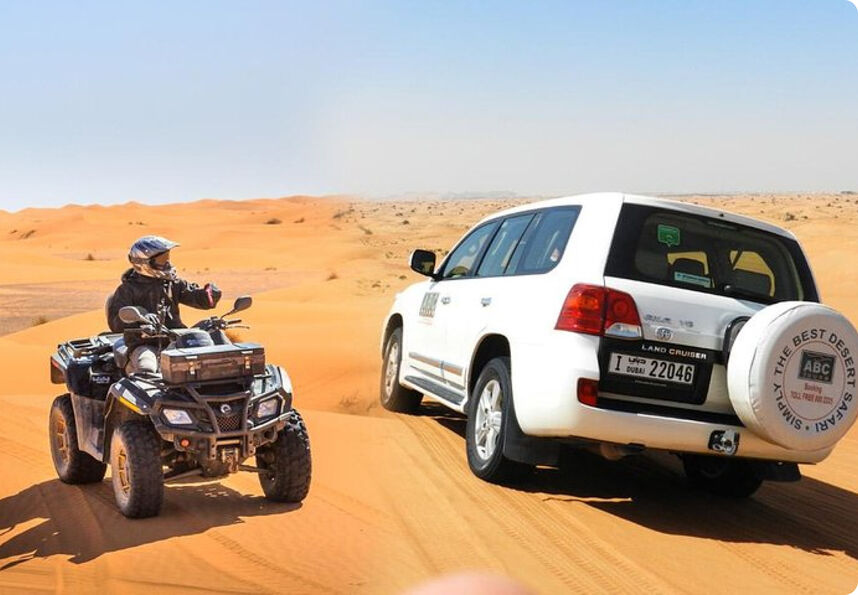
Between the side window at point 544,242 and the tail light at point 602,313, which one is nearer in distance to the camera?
the tail light at point 602,313

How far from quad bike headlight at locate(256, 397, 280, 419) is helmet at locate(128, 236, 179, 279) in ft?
4.20

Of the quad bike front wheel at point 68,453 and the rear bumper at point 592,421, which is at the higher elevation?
the rear bumper at point 592,421

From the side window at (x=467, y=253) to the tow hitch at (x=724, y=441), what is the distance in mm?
2842

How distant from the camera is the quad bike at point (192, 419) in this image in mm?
5586

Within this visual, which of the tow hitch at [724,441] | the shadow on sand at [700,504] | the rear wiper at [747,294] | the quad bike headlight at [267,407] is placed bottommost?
the shadow on sand at [700,504]

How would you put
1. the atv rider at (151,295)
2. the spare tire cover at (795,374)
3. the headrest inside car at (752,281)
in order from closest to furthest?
the spare tire cover at (795,374)
the headrest inside car at (752,281)
the atv rider at (151,295)

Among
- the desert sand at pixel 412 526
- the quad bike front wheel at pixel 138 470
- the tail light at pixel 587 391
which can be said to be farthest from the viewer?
the quad bike front wheel at pixel 138 470

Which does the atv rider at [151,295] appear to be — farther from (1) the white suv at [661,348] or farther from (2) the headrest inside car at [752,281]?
(2) the headrest inside car at [752,281]

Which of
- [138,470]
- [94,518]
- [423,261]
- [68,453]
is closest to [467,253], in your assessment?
[423,261]

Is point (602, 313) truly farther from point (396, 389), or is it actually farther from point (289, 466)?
point (396, 389)

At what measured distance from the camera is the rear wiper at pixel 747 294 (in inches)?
233

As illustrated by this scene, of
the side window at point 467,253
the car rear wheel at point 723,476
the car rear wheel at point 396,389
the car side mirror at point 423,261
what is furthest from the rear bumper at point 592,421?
the car rear wheel at point 396,389

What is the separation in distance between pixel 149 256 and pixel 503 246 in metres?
2.62

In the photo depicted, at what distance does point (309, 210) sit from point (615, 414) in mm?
89189
